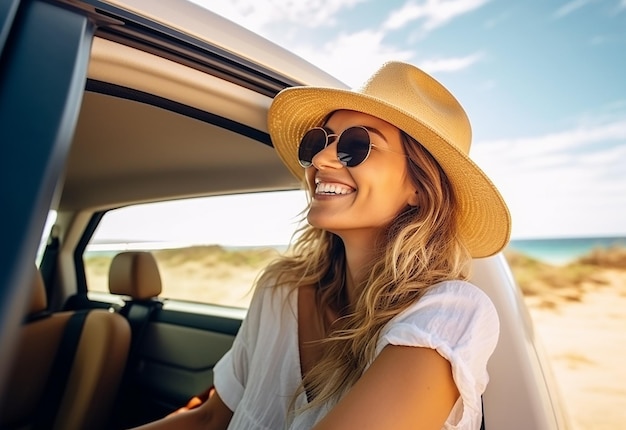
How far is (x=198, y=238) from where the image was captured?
3596 millimetres

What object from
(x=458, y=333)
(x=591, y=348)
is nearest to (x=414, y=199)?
(x=458, y=333)

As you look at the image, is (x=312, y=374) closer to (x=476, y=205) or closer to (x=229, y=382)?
(x=229, y=382)

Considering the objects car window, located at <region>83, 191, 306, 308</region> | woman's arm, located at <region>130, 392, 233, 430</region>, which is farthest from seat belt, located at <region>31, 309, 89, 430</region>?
woman's arm, located at <region>130, 392, 233, 430</region>

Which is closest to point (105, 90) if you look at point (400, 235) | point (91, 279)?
point (400, 235)

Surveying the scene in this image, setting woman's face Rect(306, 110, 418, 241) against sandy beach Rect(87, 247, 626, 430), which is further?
sandy beach Rect(87, 247, 626, 430)

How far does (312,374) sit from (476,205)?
61 centimetres

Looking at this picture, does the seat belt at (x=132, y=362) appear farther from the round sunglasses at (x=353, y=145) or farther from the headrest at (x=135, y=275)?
the round sunglasses at (x=353, y=145)

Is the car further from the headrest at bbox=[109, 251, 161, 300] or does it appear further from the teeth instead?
the teeth

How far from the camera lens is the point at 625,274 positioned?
1975 centimetres

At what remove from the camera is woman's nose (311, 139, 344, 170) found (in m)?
1.44

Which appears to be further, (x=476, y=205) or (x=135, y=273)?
(x=135, y=273)

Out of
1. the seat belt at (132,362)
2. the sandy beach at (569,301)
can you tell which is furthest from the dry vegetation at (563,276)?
the seat belt at (132,362)

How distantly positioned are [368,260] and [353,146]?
0.34 m

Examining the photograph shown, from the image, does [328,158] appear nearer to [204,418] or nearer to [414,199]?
[414,199]
